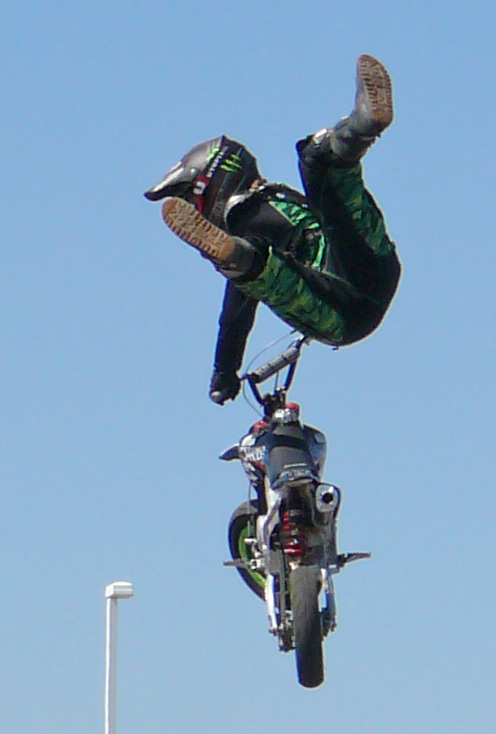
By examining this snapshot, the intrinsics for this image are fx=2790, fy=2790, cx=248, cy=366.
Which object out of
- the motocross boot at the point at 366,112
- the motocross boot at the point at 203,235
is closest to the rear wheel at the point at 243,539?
the motocross boot at the point at 203,235

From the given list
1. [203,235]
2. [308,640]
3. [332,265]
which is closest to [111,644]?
[308,640]

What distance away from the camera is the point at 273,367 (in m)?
14.4

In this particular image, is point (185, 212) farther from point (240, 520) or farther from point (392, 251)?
point (240, 520)

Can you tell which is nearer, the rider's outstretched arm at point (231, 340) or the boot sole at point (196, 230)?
the boot sole at point (196, 230)

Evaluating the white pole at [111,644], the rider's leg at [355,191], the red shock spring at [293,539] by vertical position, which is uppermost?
the rider's leg at [355,191]

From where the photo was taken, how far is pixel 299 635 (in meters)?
13.6

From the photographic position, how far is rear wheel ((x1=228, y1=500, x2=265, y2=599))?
48.3 feet

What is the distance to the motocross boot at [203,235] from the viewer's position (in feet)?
42.5

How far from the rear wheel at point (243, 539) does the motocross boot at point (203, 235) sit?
6.58 ft

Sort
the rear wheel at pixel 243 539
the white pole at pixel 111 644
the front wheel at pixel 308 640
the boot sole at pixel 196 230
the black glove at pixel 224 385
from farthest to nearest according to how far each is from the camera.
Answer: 1. the rear wheel at pixel 243 539
2. the black glove at pixel 224 385
3. the front wheel at pixel 308 640
4. the boot sole at pixel 196 230
5. the white pole at pixel 111 644

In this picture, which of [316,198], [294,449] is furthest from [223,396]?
[316,198]

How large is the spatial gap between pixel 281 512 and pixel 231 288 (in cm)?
116

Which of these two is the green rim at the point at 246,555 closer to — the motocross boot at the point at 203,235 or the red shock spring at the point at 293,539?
the red shock spring at the point at 293,539

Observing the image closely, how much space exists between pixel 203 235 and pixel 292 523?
176cm
